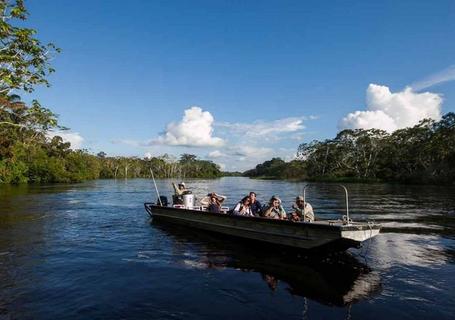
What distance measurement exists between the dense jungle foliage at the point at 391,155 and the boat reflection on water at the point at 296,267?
61.2 metres

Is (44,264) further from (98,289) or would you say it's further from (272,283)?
(272,283)

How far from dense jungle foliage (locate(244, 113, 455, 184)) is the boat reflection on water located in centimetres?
6123

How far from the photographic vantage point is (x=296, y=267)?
38.7 feet

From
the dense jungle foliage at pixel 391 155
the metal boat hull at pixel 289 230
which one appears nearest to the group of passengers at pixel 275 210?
the metal boat hull at pixel 289 230

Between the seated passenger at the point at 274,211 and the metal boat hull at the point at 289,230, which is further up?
the seated passenger at the point at 274,211

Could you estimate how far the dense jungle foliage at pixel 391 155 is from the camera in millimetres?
71062

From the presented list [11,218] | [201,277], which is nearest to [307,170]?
[11,218]

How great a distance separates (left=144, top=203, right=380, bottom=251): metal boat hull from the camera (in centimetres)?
1131

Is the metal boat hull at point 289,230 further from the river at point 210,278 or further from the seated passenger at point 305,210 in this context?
the seated passenger at point 305,210

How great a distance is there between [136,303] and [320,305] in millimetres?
3955

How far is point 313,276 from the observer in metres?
10.8

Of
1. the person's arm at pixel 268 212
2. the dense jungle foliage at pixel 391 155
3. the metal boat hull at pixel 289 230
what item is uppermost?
the dense jungle foliage at pixel 391 155

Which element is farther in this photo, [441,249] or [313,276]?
[441,249]

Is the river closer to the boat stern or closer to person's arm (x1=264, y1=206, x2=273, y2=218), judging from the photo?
the boat stern
